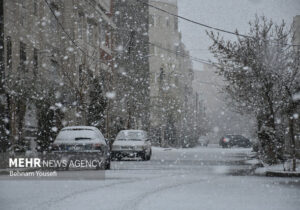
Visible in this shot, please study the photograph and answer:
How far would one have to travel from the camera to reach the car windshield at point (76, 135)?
20406mm

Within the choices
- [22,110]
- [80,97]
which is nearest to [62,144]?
[22,110]

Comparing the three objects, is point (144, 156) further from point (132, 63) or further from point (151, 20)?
point (151, 20)

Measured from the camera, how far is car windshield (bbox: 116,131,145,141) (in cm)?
2954

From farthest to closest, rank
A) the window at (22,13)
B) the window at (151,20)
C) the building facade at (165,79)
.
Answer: the window at (151,20) < the building facade at (165,79) < the window at (22,13)

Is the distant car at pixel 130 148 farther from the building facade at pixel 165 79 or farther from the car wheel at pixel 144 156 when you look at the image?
the building facade at pixel 165 79

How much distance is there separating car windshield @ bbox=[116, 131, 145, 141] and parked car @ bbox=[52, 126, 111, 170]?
8.71 meters

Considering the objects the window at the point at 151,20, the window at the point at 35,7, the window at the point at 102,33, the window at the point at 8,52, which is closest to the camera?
the window at the point at 8,52

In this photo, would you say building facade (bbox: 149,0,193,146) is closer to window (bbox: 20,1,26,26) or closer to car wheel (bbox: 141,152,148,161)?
window (bbox: 20,1,26,26)

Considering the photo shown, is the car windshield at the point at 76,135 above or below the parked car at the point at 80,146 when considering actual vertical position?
above

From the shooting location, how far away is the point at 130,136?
29.9 meters

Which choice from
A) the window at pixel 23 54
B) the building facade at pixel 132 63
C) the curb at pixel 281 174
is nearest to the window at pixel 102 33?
the building facade at pixel 132 63

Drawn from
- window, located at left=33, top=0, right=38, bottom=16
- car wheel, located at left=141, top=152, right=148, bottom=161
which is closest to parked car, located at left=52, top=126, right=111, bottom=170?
car wheel, located at left=141, top=152, right=148, bottom=161

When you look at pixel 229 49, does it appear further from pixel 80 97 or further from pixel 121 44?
pixel 121 44

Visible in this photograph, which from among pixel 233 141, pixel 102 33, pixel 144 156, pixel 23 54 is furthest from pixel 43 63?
pixel 233 141
